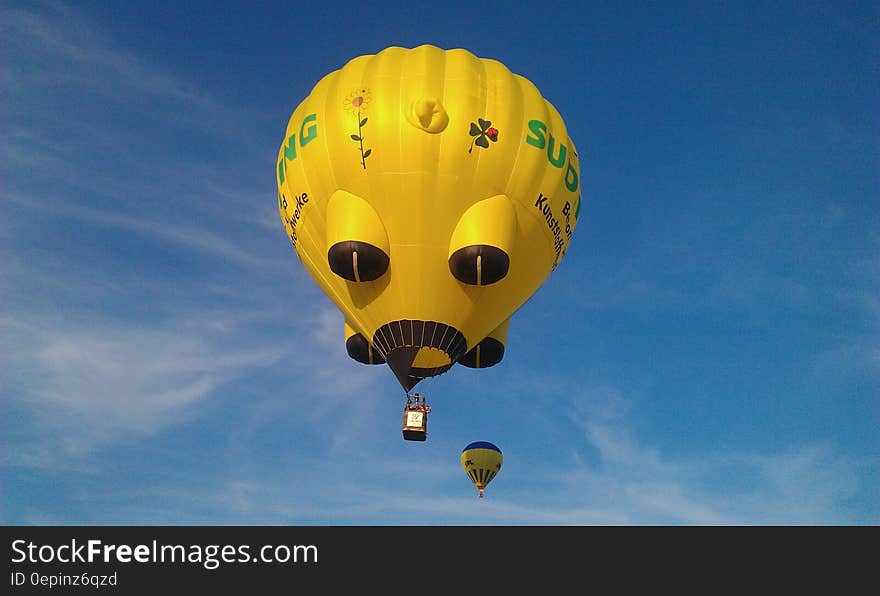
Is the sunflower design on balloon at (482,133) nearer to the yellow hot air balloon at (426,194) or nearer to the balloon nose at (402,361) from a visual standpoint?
the yellow hot air balloon at (426,194)

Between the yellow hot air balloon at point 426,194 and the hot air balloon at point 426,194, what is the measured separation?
2 centimetres

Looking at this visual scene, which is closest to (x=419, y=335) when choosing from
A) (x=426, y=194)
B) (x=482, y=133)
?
(x=426, y=194)

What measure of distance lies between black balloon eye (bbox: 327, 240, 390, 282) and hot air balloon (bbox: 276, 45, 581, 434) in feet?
0.08

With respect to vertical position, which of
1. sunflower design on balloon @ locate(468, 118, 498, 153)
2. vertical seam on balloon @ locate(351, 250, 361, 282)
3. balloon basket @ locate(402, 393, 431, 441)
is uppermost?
sunflower design on balloon @ locate(468, 118, 498, 153)

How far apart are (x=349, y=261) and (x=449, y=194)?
2.07 m

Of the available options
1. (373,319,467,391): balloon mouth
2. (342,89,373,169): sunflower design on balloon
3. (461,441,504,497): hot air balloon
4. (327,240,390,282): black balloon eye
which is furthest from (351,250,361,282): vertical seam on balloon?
(461,441,504,497): hot air balloon

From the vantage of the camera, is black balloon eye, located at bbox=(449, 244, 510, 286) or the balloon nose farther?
the balloon nose

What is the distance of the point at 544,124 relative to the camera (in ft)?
52.9

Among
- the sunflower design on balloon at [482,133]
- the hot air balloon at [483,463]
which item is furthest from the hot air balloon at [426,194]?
the hot air balloon at [483,463]

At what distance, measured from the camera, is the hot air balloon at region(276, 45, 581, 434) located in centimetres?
1525

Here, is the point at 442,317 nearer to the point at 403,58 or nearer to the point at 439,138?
the point at 439,138

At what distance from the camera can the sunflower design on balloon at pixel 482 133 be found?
50.4ft

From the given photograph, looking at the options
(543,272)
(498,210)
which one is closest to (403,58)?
(498,210)

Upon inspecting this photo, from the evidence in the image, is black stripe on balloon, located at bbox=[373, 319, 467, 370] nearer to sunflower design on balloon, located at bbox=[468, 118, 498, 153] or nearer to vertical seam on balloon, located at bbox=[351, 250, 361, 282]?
vertical seam on balloon, located at bbox=[351, 250, 361, 282]
